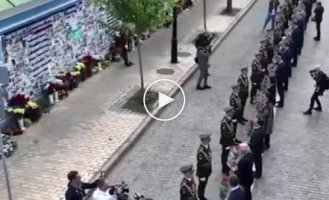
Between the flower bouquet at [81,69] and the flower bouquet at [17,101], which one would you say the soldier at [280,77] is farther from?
the flower bouquet at [17,101]

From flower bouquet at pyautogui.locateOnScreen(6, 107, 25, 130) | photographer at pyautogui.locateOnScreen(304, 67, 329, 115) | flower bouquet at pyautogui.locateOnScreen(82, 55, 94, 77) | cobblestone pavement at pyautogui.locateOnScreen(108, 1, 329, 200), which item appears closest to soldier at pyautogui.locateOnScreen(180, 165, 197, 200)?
cobblestone pavement at pyautogui.locateOnScreen(108, 1, 329, 200)

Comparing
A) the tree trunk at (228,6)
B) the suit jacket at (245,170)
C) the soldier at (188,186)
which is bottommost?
the tree trunk at (228,6)

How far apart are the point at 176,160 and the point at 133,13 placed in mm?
4887

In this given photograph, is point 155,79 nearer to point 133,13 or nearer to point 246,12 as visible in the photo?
point 133,13

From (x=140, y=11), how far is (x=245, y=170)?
7.06 m

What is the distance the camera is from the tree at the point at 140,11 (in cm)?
1814

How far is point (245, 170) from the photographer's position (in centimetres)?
1279

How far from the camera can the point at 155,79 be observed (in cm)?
2108

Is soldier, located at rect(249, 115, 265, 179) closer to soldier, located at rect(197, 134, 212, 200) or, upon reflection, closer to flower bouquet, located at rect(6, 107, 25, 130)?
soldier, located at rect(197, 134, 212, 200)

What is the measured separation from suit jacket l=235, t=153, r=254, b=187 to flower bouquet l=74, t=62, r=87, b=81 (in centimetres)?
914

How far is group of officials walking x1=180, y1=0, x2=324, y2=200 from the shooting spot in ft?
41.7
